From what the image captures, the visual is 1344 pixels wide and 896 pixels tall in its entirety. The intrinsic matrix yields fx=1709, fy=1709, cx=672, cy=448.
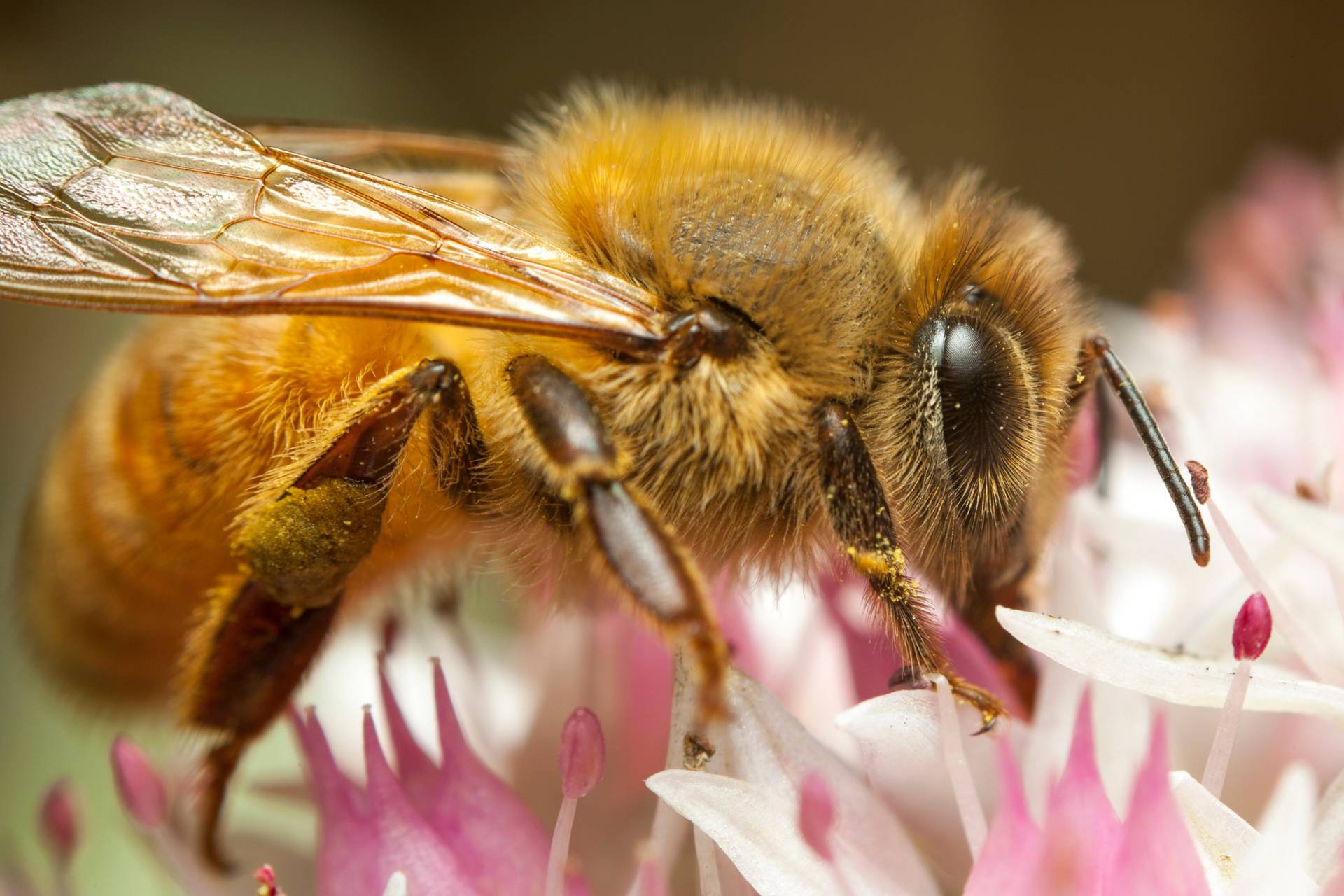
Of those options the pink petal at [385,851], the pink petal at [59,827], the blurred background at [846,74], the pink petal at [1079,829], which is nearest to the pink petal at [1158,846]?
the pink petal at [1079,829]

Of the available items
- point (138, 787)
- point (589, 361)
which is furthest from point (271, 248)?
point (138, 787)

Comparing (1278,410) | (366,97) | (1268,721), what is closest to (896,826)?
(1268,721)

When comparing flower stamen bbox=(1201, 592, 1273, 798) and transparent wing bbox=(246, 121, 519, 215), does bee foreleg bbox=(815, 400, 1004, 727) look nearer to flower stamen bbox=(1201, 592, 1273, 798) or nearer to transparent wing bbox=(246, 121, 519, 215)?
flower stamen bbox=(1201, 592, 1273, 798)

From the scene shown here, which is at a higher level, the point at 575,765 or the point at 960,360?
the point at 960,360

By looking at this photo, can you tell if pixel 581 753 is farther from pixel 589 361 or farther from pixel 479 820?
pixel 589 361

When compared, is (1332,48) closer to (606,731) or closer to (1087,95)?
(1087,95)

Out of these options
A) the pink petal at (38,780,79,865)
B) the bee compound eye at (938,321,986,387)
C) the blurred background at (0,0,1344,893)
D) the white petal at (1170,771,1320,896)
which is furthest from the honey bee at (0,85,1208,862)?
the blurred background at (0,0,1344,893)
